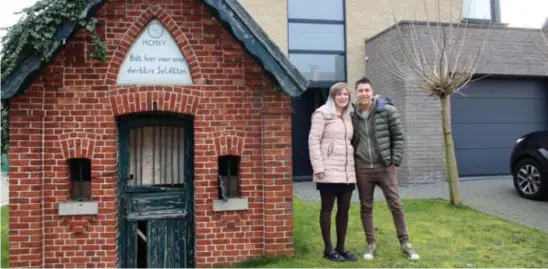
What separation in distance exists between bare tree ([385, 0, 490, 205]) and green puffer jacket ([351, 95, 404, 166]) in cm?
312

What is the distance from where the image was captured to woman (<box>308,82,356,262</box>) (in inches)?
195

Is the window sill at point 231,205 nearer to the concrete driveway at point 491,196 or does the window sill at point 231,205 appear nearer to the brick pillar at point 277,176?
the brick pillar at point 277,176

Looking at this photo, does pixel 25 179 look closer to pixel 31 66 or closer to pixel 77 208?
pixel 77 208

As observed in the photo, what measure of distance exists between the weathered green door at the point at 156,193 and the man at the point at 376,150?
2134 mm

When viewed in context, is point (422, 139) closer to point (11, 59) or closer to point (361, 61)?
point (361, 61)

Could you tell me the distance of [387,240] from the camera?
19.9ft

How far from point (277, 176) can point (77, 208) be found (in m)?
2.36

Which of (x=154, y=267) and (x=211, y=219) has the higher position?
(x=211, y=219)

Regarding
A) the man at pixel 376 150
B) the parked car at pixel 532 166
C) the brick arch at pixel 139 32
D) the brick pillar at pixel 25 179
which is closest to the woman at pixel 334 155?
the man at pixel 376 150

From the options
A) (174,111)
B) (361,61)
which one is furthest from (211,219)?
(361,61)

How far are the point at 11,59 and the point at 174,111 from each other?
1.80 m

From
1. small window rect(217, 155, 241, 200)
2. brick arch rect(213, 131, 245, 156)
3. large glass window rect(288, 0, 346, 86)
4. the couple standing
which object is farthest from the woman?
large glass window rect(288, 0, 346, 86)

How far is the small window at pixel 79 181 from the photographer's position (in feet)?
17.2

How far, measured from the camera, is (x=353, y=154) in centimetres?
520
